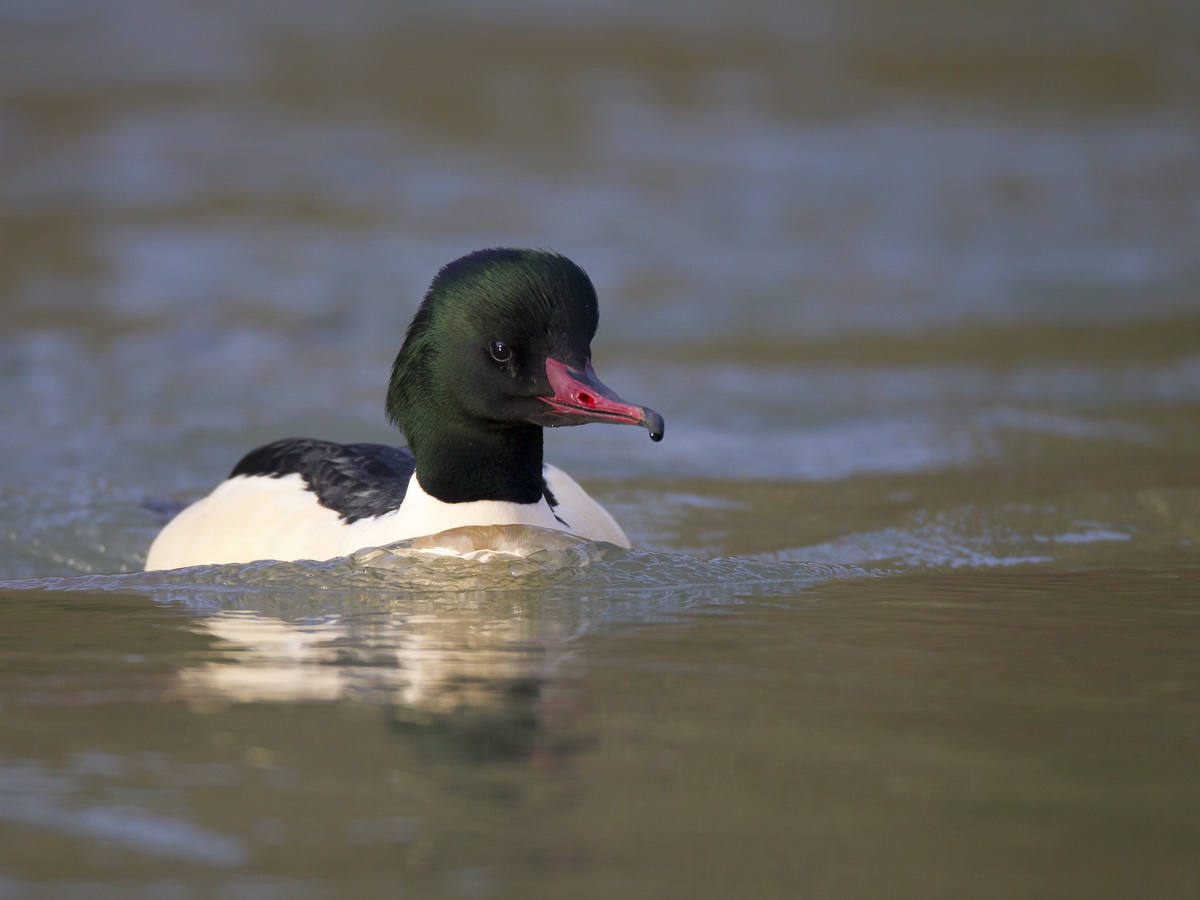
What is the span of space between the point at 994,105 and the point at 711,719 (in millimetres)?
17523

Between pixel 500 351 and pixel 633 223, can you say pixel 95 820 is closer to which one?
pixel 500 351

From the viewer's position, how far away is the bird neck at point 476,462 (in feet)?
16.9

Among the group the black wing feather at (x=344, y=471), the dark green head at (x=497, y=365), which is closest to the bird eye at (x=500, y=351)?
the dark green head at (x=497, y=365)

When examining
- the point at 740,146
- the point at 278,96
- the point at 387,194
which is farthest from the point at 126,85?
the point at 740,146

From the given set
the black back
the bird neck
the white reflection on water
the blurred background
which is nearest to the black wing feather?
the black back

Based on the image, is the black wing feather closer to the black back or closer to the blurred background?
the black back

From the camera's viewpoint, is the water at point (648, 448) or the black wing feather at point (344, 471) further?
the black wing feather at point (344, 471)

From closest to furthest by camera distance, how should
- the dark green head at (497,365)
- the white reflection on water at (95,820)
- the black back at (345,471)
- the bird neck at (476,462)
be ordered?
the white reflection on water at (95,820), the dark green head at (497,365), the bird neck at (476,462), the black back at (345,471)

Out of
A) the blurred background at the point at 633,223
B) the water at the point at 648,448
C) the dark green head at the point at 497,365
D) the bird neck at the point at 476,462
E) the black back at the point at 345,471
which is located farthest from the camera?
the blurred background at the point at 633,223

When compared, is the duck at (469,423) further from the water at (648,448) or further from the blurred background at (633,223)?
the blurred background at (633,223)

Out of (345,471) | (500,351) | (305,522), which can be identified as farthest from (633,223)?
(500,351)

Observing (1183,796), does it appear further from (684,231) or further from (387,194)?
(387,194)

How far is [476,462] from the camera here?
5184mm

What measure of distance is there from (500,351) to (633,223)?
11342mm
